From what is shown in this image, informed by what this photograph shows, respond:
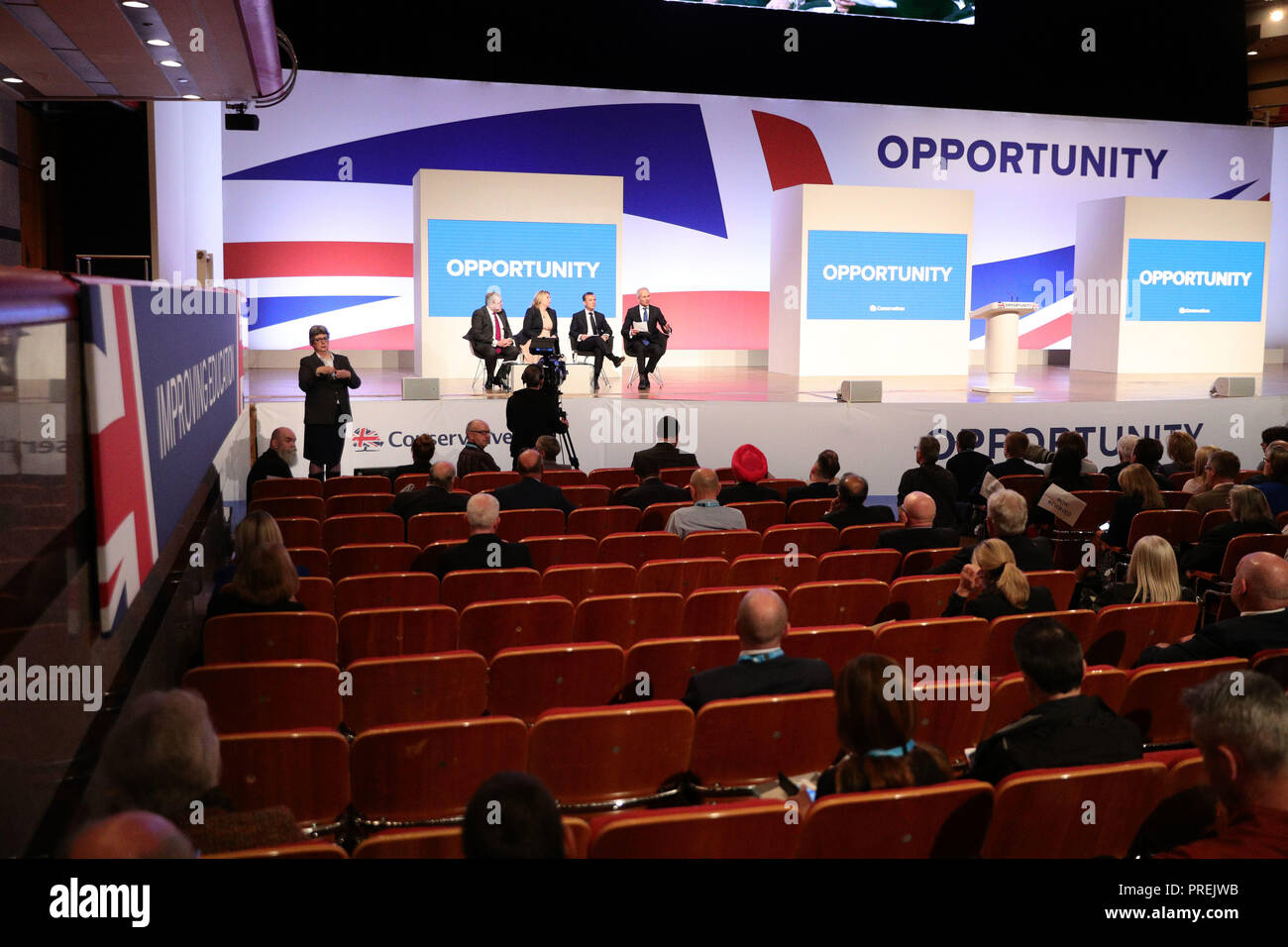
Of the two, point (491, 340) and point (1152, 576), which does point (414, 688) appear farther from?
point (491, 340)

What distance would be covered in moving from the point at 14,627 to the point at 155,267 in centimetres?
763

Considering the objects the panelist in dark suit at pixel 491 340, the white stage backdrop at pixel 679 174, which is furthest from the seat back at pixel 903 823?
the white stage backdrop at pixel 679 174

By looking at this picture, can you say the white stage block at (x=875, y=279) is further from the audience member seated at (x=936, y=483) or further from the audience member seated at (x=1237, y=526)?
the audience member seated at (x=1237, y=526)

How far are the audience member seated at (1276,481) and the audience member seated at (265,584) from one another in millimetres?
5673

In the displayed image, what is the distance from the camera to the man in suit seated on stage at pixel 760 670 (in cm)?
343

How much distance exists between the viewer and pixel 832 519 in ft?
21.5

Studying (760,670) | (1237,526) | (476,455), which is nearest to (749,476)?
(476,455)

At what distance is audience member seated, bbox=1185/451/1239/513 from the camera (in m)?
6.69

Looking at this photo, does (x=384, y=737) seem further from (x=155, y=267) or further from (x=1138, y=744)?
(x=155, y=267)

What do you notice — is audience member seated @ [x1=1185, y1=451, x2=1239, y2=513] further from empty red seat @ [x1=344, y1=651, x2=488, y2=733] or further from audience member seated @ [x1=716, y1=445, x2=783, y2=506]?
empty red seat @ [x1=344, y1=651, x2=488, y2=733]

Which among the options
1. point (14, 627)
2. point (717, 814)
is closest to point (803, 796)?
point (717, 814)

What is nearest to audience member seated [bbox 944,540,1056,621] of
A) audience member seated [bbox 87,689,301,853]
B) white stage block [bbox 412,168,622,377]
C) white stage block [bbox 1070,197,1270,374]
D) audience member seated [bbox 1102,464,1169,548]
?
audience member seated [bbox 1102,464,1169,548]

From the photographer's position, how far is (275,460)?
26.3 ft

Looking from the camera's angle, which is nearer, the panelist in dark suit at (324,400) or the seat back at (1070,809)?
the seat back at (1070,809)
